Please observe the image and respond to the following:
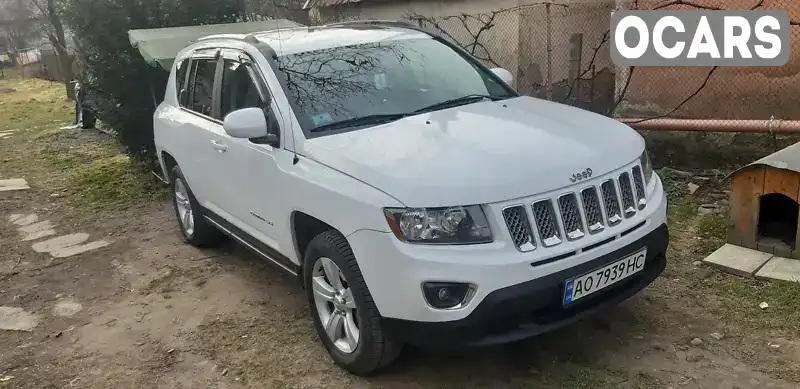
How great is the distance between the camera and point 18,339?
461 centimetres

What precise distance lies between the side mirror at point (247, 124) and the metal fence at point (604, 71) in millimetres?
4515

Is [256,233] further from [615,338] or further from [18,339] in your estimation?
[615,338]

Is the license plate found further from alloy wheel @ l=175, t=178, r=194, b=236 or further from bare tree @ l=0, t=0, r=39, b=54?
bare tree @ l=0, t=0, r=39, b=54

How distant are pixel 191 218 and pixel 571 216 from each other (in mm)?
3857

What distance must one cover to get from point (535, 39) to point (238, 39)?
19.3 ft

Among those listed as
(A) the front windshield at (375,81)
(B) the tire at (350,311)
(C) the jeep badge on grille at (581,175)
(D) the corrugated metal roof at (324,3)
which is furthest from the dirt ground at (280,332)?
(D) the corrugated metal roof at (324,3)

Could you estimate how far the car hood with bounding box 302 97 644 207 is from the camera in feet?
10.1

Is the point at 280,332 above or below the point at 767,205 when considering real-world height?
below

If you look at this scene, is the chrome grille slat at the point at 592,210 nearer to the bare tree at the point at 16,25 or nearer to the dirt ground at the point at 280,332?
the dirt ground at the point at 280,332

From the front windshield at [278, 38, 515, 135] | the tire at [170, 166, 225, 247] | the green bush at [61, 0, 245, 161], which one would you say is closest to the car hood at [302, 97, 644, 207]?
the front windshield at [278, 38, 515, 135]

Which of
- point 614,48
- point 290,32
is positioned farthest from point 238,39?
point 614,48

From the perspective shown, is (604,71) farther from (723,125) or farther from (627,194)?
(627,194)

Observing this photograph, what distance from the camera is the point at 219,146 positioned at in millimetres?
4719

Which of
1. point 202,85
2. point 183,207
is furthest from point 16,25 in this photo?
point 202,85
